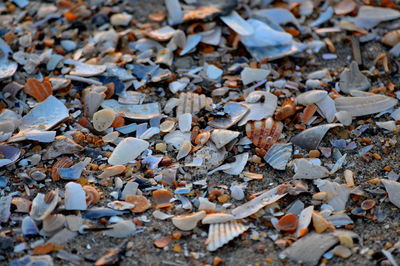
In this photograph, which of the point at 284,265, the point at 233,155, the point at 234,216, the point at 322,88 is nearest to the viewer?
the point at 284,265

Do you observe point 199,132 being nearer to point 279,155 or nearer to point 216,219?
point 279,155

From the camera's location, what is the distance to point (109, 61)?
237 centimetres

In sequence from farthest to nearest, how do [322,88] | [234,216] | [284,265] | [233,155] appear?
[322,88]
[233,155]
[234,216]
[284,265]

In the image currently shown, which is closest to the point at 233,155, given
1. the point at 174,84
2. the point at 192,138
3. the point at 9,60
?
the point at 192,138

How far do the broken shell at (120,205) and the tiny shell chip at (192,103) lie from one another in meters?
0.47

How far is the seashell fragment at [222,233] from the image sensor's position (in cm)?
166

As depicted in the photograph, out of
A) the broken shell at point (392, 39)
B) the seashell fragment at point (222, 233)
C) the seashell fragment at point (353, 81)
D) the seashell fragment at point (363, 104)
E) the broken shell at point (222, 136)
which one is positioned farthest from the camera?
the broken shell at point (392, 39)

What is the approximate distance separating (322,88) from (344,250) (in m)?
0.79

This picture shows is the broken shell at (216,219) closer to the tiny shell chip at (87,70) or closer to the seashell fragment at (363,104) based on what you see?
the seashell fragment at (363,104)

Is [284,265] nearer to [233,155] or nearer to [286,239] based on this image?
[286,239]

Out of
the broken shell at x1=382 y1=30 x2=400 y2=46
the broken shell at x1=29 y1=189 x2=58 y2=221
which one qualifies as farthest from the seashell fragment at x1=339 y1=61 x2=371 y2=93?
the broken shell at x1=29 y1=189 x2=58 y2=221

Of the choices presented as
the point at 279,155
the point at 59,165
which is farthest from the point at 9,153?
the point at 279,155

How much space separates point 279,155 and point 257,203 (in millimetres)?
231

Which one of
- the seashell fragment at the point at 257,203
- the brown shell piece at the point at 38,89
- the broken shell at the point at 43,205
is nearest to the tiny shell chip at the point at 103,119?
the brown shell piece at the point at 38,89
